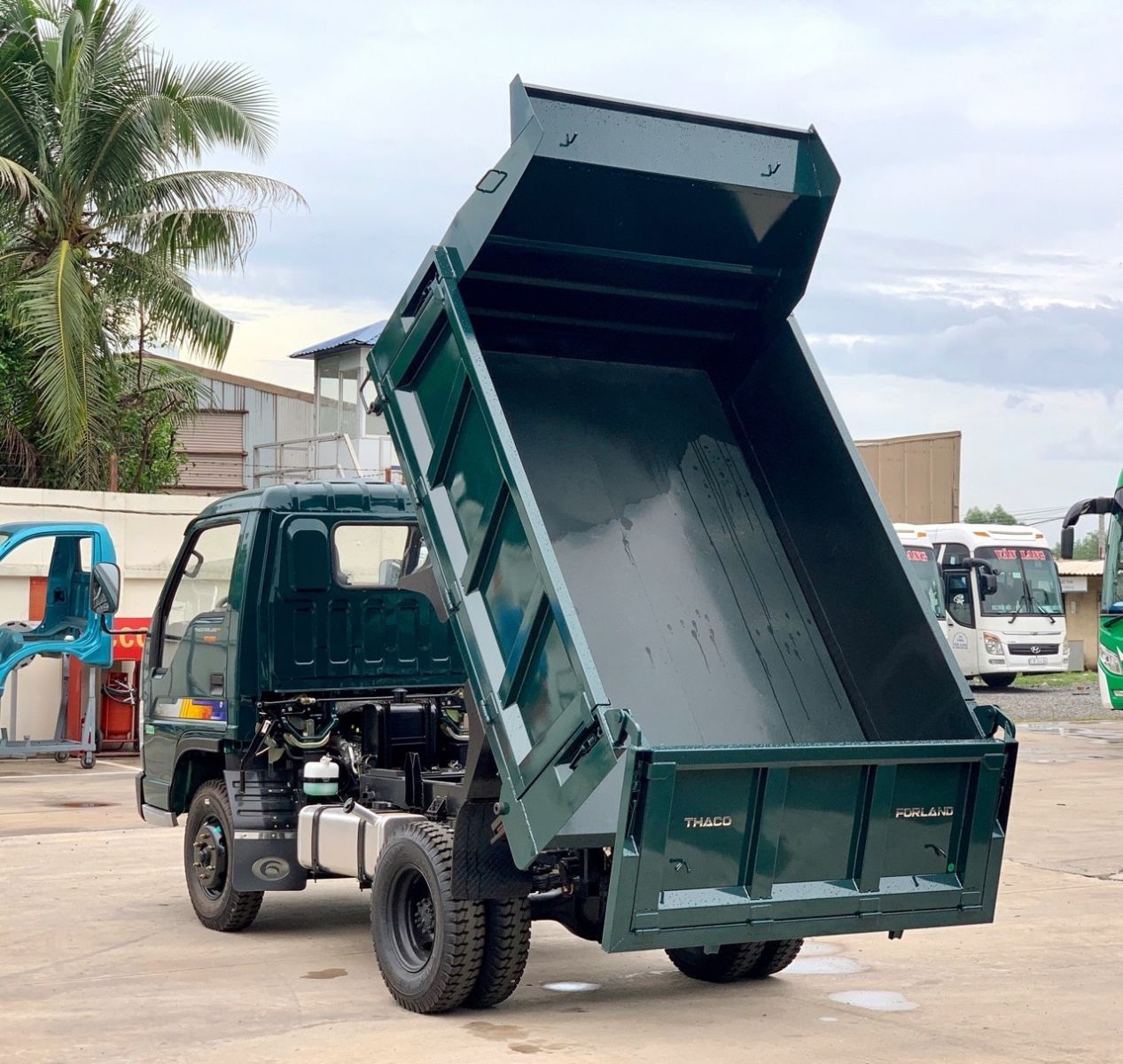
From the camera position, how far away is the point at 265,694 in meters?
8.23

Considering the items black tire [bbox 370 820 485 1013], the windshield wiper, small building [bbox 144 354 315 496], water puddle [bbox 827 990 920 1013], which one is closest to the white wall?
black tire [bbox 370 820 485 1013]

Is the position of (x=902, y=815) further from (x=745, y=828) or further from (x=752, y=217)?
(x=752, y=217)

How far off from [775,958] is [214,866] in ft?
9.92

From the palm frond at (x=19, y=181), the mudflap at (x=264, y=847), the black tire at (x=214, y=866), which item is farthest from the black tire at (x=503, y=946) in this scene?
the palm frond at (x=19, y=181)

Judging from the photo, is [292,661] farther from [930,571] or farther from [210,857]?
[930,571]

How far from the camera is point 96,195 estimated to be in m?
22.6

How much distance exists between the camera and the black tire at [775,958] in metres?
7.29

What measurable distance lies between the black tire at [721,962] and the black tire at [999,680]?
23.7 m

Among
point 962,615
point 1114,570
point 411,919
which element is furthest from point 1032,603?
point 411,919

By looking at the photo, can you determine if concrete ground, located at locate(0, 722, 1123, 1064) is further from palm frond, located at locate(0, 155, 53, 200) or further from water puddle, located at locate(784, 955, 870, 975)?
palm frond, located at locate(0, 155, 53, 200)

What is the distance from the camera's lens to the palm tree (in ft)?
70.0

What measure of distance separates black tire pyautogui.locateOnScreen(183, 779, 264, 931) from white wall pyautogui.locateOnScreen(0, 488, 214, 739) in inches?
373

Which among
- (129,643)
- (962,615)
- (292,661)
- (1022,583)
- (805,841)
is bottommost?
(805,841)

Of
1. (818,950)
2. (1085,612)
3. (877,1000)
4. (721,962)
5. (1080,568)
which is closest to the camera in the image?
(877,1000)
